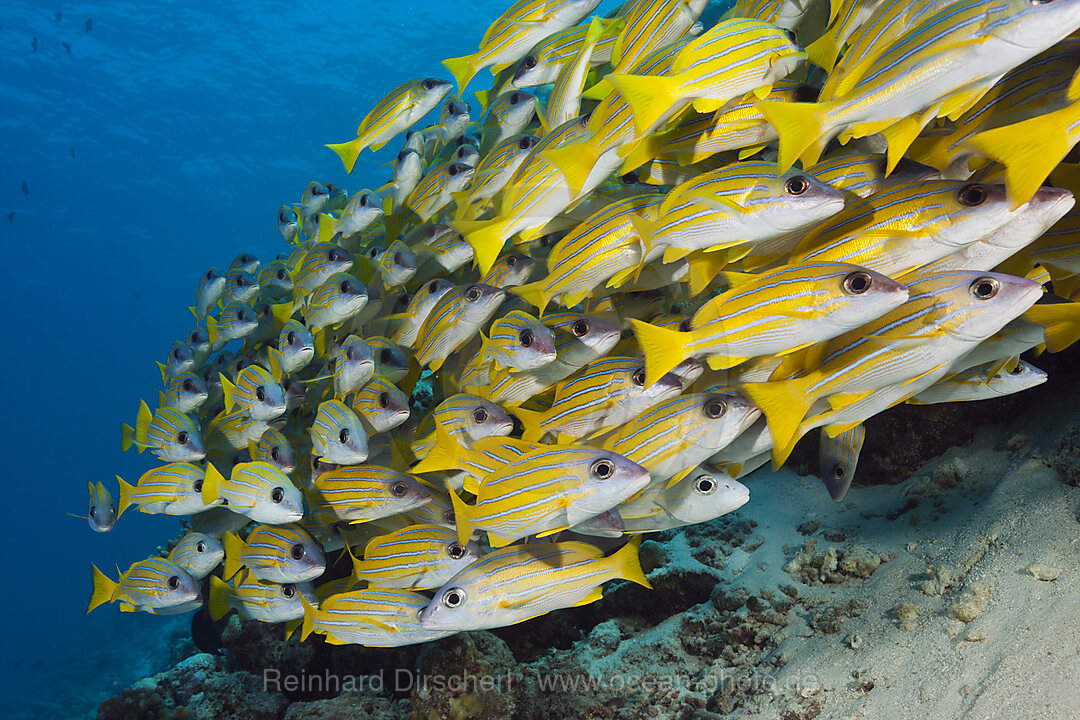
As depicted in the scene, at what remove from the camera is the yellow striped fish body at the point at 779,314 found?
6.26 feet

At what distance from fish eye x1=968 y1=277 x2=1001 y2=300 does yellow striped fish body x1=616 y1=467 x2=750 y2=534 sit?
45.7 inches

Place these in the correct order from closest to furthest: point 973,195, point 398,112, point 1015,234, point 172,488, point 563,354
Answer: point 973,195 < point 1015,234 < point 563,354 < point 172,488 < point 398,112

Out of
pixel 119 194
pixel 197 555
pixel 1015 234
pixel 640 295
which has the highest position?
pixel 119 194

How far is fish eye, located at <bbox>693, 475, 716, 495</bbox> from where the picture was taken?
104 inches

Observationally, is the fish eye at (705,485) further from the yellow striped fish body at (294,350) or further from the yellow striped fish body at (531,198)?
the yellow striped fish body at (294,350)

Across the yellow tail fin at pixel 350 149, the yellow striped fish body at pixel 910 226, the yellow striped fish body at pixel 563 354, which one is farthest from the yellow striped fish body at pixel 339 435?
the yellow striped fish body at pixel 910 226

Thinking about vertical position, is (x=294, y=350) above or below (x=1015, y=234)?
above

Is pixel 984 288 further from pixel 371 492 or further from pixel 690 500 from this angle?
pixel 371 492

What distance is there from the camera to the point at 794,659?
3.67 meters

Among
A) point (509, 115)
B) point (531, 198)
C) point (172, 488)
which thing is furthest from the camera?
point (172, 488)

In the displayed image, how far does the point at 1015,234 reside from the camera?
1986 millimetres

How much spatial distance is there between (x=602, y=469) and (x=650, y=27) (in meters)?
2.15

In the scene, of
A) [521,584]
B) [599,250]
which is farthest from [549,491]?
[599,250]

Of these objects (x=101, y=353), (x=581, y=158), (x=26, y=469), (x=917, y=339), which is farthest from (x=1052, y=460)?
(x=26, y=469)
